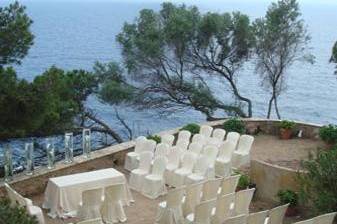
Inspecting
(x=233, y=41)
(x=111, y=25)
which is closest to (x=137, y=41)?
(x=233, y=41)

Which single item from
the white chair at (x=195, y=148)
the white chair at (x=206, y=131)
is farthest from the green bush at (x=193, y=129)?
the white chair at (x=195, y=148)

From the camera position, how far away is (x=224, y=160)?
14078 mm

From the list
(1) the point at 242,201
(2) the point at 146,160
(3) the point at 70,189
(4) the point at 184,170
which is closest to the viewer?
(1) the point at 242,201

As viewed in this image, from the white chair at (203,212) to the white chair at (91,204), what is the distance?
73.9 inches

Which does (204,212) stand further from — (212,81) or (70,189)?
(212,81)

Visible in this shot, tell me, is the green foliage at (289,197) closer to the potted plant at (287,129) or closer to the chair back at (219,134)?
the chair back at (219,134)

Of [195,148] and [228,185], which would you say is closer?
[228,185]

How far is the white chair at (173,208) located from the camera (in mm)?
10863

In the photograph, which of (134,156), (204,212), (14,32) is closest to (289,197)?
(204,212)

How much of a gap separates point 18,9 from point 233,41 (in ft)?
41.9

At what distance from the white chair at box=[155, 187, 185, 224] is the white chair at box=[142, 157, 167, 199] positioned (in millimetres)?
1693

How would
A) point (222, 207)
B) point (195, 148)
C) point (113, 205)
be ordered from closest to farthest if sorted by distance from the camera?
point (222, 207)
point (113, 205)
point (195, 148)

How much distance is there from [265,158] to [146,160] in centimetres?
341

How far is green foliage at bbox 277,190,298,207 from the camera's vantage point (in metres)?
11.8
